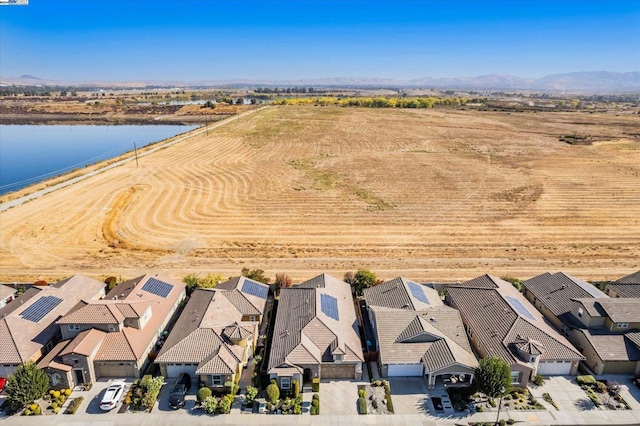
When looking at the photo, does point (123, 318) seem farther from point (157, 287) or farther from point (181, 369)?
point (157, 287)

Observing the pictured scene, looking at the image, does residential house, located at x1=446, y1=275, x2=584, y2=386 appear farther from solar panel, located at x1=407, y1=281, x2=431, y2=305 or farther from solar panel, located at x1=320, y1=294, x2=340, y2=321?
solar panel, located at x1=320, y1=294, x2=340, y2=321

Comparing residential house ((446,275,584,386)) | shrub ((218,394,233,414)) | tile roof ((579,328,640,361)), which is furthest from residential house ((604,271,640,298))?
shrub ((218,394,233,414))

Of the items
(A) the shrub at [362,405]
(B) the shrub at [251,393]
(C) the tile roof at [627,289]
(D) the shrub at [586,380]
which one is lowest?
(A) the shrub at [362,405]

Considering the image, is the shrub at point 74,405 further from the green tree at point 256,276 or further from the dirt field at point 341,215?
the dirt field at point 341,215

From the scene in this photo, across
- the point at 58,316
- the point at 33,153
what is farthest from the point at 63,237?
the point at 33,153

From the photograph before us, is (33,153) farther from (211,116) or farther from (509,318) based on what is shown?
(509,318)

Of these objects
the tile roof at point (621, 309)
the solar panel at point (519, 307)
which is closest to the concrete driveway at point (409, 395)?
the solar panel at point (519, 307)
